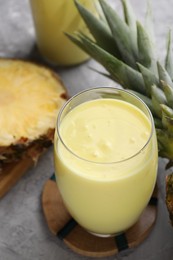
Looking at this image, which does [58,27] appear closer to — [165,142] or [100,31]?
[100,31]

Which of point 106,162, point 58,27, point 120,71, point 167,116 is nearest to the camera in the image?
point 106,162

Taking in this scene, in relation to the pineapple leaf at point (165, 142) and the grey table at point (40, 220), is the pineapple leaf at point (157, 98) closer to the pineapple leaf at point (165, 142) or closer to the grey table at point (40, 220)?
the pineapple leaf at point (165, 142)

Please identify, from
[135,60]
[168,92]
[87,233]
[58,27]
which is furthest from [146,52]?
[87,233]

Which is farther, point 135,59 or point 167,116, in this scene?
point 135,59

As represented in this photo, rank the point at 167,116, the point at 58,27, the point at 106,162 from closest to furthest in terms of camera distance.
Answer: the point at 106,162 < the point at 167,116 < the point at 58,27

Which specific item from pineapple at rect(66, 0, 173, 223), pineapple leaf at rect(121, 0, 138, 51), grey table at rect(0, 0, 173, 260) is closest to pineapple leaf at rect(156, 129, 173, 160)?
pineapple at rect(66, 0, 173, 223)

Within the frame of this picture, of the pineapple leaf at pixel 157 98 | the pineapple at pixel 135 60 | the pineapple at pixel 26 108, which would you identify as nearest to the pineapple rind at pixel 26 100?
the pineapple at pixel 26 108

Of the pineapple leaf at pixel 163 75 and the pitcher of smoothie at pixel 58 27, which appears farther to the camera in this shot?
the pitcher of smoothie at pixel 58 27
